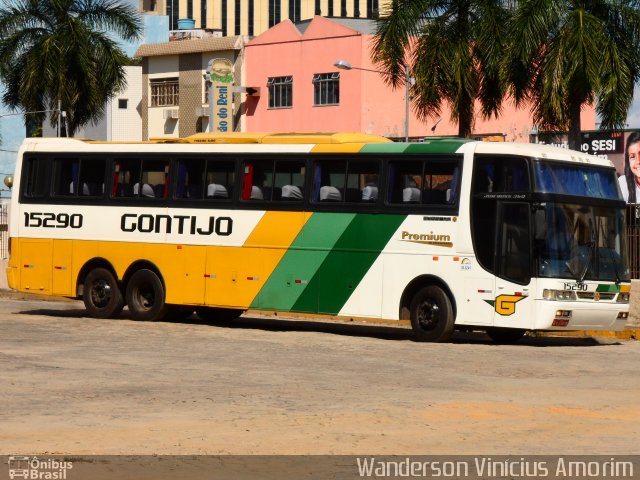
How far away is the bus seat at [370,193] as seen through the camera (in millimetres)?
23656

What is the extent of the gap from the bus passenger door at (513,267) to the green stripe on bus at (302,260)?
275 cm

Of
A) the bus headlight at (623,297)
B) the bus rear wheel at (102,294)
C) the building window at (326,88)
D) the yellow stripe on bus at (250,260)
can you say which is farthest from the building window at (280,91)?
the bus headlight at (623,297)

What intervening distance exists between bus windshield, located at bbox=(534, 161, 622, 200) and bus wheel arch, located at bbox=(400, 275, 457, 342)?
226 cm

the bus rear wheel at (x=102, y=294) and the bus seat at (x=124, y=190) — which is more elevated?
the bus seat at (x=124, y=190)

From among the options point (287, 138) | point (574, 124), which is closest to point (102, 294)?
point (287, 138)

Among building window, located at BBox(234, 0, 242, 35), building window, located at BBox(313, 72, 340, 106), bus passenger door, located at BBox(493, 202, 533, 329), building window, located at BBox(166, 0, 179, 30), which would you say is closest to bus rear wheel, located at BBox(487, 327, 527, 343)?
bus passenger door, located at BBox(493, 202, 533, 329)

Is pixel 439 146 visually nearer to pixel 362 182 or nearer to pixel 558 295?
pixel 362 182

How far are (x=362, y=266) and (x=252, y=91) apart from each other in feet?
135

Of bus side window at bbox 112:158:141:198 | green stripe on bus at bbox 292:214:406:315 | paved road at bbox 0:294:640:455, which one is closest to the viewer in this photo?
paved road at bbox 0:294:640:455

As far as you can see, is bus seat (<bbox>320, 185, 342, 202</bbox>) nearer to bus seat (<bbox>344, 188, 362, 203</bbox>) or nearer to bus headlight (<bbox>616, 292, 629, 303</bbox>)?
bus seat (<bbox>344, 188, 362, 203</bbox>)

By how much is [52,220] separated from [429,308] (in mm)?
8456

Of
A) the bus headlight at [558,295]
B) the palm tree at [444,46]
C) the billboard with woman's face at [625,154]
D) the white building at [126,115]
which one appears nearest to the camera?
the bus headlight at [558,295]

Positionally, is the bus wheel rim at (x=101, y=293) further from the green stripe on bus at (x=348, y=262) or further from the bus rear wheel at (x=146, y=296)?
the green stripe on bus at (x=348, y=262)

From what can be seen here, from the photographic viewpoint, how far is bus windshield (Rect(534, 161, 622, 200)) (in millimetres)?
22328
